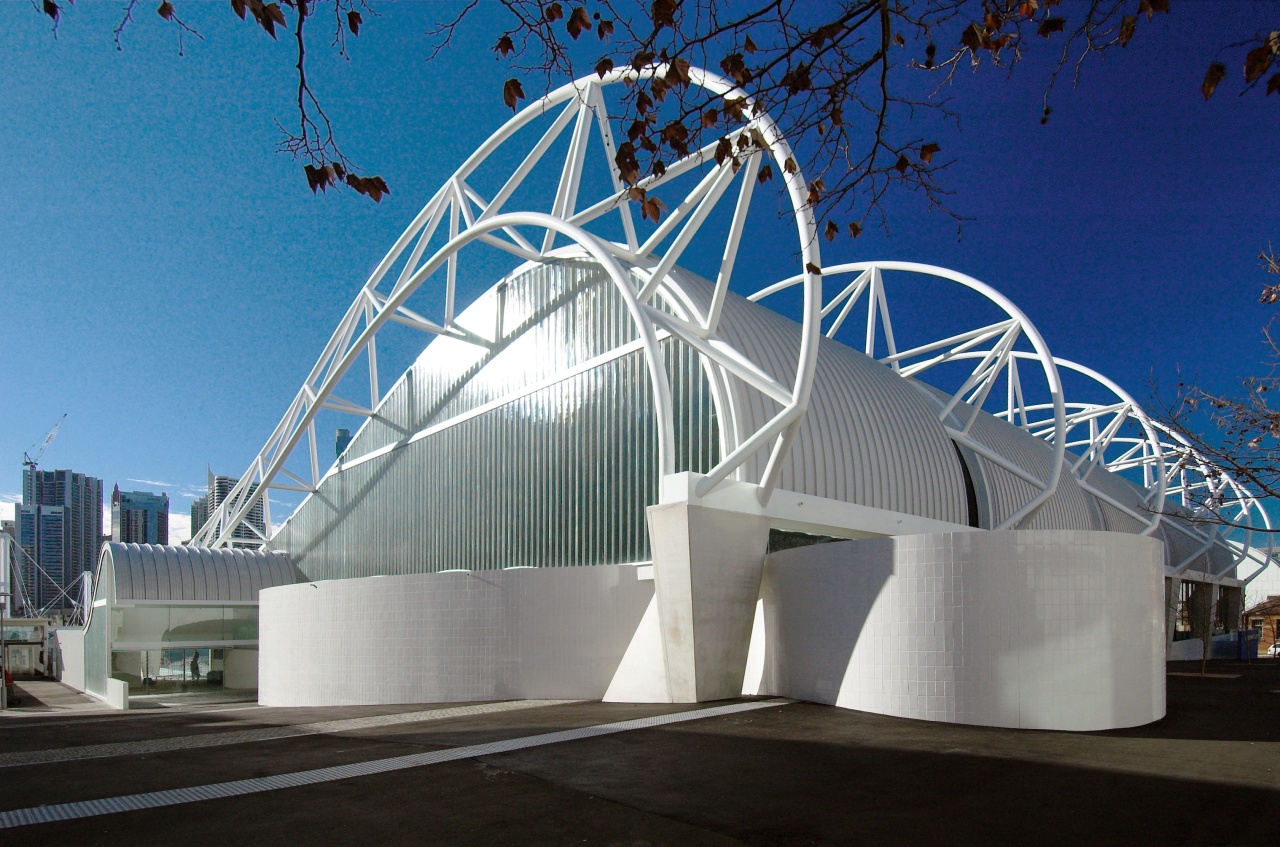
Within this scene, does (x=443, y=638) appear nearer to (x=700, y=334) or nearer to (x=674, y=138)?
(x=700, y=334)

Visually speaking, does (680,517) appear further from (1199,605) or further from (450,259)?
(1199,605)

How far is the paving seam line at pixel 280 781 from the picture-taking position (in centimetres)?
898

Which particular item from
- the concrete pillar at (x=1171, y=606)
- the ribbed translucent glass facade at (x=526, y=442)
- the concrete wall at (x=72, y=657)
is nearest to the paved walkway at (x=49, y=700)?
the concrete wall at (x=72, y=657)

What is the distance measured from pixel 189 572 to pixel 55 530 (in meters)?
174

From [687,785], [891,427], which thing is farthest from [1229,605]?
[687,785]

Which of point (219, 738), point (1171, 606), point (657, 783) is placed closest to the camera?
point (657, 783)

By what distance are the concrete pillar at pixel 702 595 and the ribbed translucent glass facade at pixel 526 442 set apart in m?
2.88

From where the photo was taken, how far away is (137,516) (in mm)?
194125

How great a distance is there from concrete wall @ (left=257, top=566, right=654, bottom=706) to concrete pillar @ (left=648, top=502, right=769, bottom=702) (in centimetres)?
205

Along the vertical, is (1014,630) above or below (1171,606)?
above

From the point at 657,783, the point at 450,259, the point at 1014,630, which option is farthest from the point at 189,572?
the point at 1014,630

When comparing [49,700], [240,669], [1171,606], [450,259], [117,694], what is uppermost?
[450,259]

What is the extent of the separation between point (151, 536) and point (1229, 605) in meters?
200

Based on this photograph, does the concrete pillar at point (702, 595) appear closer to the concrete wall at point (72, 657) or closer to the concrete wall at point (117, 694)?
the concrete wall at point (117, 694)
